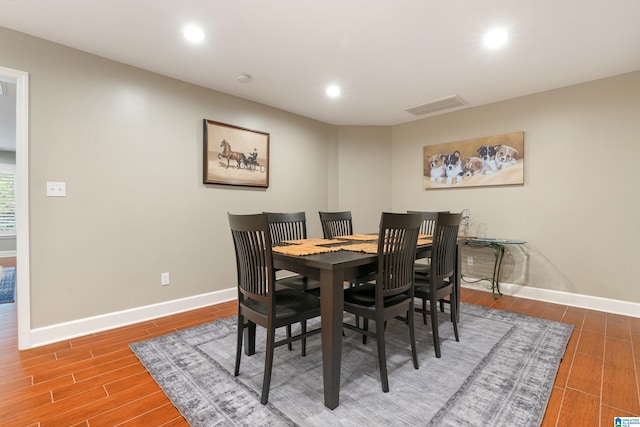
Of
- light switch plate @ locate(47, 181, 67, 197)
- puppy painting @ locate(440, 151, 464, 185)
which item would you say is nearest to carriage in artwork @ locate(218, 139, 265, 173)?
light switch plate @ locate(47, 181, 67, 197)

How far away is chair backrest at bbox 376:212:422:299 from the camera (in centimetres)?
171

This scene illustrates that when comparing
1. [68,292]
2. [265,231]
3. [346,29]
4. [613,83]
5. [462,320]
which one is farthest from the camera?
[613,83]

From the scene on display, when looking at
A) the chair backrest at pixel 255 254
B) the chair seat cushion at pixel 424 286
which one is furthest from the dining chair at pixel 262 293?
the chair seat cushion at pixel 424 286

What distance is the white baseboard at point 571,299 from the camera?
2.95 metres

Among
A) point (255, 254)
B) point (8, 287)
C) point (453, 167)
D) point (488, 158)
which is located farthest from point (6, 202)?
point (488, 158)

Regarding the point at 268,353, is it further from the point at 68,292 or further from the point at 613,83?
the point at 613,83

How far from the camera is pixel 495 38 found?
234cm

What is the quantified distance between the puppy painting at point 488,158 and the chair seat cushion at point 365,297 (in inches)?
102

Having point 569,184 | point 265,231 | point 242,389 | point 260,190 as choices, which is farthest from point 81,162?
point 569,184

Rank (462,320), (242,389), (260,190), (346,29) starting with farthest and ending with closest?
(260,190) → (462,320) → (346,29) → (242,389)

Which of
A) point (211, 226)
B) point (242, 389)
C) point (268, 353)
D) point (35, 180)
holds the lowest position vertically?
point (242, 389)

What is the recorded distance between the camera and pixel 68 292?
2.45 meters

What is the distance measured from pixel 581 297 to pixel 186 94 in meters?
4.70

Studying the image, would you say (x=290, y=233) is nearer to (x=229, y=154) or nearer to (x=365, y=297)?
(x=365, y=297)
